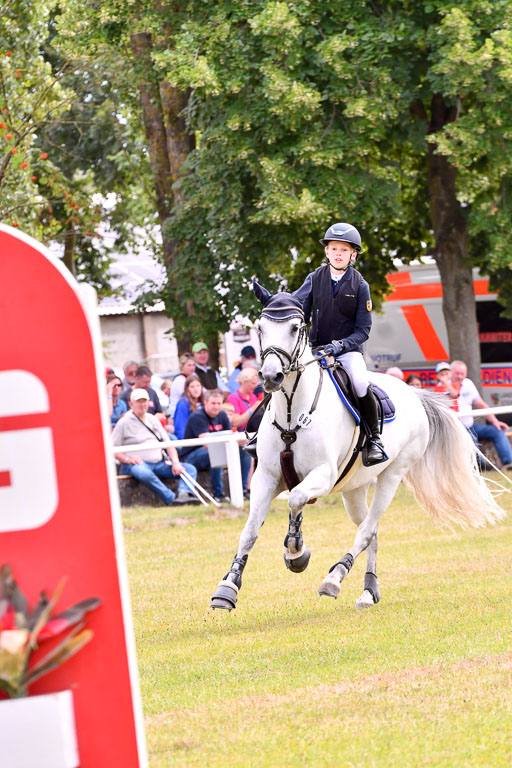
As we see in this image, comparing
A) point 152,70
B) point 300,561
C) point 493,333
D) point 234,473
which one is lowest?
point 234,473

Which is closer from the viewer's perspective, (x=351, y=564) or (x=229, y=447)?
(x=351, y=564)

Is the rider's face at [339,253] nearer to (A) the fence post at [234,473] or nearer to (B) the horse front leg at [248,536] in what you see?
(B) the horse front leg at [248,536]

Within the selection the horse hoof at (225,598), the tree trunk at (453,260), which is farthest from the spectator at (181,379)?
the horse hoof at (225,598)

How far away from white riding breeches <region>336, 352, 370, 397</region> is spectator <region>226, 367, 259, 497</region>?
8033mm

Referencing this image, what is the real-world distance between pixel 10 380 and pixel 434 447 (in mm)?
7406

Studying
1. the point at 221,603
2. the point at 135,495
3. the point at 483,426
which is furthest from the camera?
the point at 483,426

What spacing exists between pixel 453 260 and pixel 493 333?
264 cm

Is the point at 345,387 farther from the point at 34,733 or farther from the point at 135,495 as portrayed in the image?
the point at 135,495

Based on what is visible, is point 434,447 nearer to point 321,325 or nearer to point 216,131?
point 321,325

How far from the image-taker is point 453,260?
20.1m

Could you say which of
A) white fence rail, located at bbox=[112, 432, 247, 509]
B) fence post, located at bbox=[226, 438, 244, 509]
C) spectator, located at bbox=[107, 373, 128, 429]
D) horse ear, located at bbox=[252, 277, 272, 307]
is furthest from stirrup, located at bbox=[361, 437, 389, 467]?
spectator, located at bbox=[107, 373, 128, 429]

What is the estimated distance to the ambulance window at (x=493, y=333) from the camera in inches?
864

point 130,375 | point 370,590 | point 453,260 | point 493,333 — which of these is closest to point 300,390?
point 370,590

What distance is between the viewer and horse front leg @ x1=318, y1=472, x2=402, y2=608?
850cm
